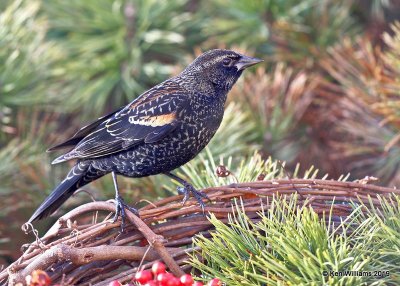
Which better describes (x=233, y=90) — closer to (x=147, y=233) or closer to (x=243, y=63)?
(x=243, y=63)

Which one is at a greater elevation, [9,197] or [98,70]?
[98,70]

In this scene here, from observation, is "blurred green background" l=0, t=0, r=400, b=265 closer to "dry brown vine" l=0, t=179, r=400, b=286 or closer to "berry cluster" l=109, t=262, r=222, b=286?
"dry brown vine" l=0, t=179, r=400, b=286

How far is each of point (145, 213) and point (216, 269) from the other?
26 centimetres

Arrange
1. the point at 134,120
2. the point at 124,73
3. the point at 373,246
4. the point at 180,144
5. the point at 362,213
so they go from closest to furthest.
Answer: the point at 373,246
the point at 362,213
the point at 180,144
the point at 134,120
the point at 124,73

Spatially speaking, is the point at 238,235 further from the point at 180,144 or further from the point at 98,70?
the point at 98,70

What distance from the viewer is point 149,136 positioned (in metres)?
2.64

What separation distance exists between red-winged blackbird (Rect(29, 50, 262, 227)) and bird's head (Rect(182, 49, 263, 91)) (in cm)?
1

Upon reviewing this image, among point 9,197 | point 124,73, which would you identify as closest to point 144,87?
point 124,73

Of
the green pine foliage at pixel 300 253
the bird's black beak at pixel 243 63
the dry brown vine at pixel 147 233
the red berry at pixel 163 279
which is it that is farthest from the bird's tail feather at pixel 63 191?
the red berry at pixel 163 279

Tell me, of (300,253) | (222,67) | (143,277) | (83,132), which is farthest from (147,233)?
(222,67)

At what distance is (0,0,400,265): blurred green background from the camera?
9.94 ft

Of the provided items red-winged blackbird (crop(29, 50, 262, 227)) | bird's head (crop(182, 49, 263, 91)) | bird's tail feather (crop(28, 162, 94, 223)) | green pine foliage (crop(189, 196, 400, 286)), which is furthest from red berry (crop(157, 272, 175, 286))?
bird's head (crop(182, 49, 263, 91))

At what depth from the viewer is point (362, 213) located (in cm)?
190

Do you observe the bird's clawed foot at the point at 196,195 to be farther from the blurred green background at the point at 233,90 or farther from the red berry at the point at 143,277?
the blurred green background at the point at 233,90
